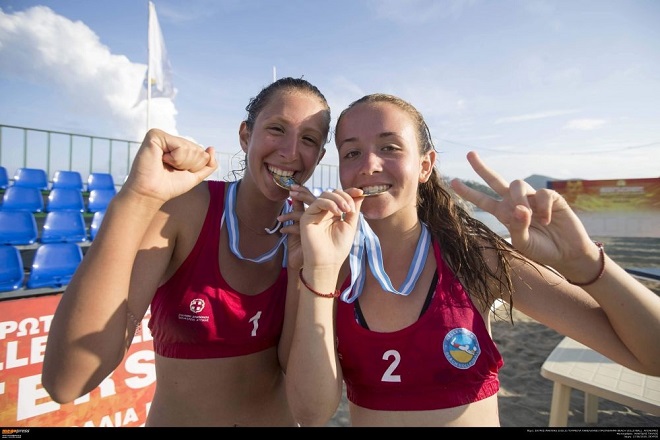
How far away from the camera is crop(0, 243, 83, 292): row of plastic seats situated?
4.82 m

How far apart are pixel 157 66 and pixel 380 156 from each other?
1179 cm

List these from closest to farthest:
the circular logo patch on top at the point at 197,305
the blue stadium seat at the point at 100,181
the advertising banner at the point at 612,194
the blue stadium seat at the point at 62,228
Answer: the circular logo patch on top at the point at 197,305 → the blue stadium seat at the point at 62,228 → the blue stadium seat at the point at 100,181 → the advertising banner at the point at 612,194

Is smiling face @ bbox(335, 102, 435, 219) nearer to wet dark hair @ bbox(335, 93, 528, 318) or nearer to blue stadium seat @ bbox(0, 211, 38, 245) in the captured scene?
wet dark hair @ bbox(335, 93, 528, 318)

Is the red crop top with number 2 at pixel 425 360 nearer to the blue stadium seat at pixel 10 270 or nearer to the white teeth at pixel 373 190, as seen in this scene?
the white teeth at pixel 373 190

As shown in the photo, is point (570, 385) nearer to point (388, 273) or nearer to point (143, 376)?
point (388, 273)

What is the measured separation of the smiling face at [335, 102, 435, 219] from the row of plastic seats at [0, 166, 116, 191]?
32.3 ft

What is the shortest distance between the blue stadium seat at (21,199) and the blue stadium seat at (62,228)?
1.13m

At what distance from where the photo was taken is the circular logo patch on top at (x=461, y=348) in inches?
63.6

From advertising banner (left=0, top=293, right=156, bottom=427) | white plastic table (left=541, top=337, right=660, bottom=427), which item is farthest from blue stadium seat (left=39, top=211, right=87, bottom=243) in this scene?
white plastic table (left=541, top=337, right=660, bottom=427)

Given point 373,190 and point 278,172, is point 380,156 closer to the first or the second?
point 373,190

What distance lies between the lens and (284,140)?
1858 mm

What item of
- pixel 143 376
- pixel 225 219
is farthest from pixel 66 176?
pixel 225 219

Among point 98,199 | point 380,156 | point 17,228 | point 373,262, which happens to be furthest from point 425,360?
point 98,199

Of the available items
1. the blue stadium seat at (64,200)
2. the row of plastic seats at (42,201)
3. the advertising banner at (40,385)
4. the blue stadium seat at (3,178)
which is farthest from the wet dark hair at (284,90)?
the blue stadium seat at (3,178)
